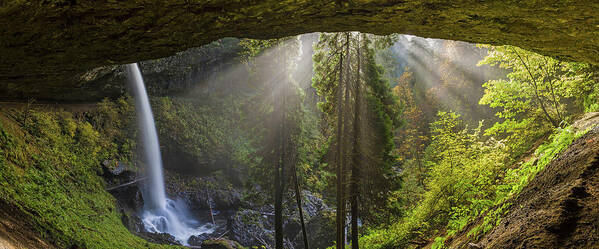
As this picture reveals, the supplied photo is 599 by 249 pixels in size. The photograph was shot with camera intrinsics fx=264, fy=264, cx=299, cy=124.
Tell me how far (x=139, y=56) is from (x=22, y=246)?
5.25 metres

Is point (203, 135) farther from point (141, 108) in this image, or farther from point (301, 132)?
point (301, 132)

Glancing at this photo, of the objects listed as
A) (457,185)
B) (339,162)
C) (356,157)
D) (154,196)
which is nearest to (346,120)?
(339,162)

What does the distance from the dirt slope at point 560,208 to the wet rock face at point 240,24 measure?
5.21 feet

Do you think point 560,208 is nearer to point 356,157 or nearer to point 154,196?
point 356,157

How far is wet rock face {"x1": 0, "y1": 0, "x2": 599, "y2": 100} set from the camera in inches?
123

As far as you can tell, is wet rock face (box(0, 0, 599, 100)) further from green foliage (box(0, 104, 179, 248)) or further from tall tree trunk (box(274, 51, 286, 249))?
tall tree trunk (box(274, 51, 286, 249))

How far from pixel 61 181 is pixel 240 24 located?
490 inches

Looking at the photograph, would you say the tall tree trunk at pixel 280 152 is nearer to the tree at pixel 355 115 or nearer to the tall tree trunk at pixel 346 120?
the tree at pixel 355 115

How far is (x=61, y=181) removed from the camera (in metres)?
11.3

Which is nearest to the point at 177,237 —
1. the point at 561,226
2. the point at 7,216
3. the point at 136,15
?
the point at 7,216

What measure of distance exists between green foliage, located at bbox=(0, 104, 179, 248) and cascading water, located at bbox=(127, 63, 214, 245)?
3.60m

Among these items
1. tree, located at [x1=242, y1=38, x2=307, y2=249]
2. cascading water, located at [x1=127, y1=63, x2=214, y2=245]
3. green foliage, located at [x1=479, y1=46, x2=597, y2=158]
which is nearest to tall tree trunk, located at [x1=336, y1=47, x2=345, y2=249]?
tree, located at [x1=242, y1=38, x2=307, y2=249]

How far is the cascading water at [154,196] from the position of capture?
55.9 feet

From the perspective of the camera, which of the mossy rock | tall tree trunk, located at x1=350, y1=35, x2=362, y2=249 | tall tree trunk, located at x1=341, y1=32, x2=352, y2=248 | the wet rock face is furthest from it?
the mossy rock
